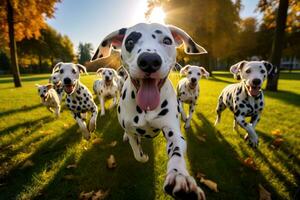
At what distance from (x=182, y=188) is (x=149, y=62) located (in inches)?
56.0

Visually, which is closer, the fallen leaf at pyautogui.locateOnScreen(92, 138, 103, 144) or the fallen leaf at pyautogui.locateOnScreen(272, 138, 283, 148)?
the fallen leaf at pyautogui.locateOnScreen(272, 138, 283, 148)

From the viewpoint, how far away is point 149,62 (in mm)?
2625

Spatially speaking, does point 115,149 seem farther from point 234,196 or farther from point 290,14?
point 290,14

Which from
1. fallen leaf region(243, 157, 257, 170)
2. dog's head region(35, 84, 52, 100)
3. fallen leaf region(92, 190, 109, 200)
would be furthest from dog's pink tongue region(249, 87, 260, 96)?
dog's head region(35, 84, 52, 100)

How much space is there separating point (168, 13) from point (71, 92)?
3245 cm

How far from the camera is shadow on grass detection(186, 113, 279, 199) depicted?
3666mm

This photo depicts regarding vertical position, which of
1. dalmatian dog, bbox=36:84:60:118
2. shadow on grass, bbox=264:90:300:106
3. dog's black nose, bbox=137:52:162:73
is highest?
dog's black nose, bbox=137:52:162:73

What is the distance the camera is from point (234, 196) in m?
3.56

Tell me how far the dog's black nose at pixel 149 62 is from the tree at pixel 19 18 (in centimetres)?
2046

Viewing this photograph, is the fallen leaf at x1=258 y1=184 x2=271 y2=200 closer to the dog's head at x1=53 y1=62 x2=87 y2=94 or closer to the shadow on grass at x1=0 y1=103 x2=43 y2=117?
the dog's head at x1=53 y1=62 x2=87 y2=94

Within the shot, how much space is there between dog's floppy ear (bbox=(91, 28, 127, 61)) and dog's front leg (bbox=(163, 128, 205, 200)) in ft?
6.73

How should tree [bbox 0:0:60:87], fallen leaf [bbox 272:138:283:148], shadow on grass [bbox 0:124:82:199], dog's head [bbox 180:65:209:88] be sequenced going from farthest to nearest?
tree [bbox 0:0:60:87]
dog's head [bbox 180:65:209:88]
fallen leaf [bbox 272:138:283:148]
shadow on grass [bbox 0:124:82:199]

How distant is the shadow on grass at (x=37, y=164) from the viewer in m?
3.89

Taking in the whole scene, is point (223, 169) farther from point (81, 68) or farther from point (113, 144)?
point (81, 68)
